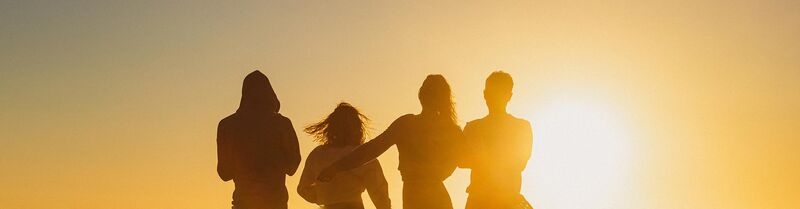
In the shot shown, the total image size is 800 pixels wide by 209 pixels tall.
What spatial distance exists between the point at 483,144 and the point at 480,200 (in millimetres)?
636

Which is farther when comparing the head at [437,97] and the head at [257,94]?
the head at [257,94]

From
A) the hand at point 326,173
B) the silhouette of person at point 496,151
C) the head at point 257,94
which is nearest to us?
the hand at point 326,173

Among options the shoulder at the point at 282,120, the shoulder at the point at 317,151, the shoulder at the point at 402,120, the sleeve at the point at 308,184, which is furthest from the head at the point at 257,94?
the shoulder at the point at 402,120

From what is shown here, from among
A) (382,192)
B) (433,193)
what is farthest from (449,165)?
(382,192)

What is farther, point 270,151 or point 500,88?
point 270,151

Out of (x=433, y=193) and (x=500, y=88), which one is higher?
(x=500, y=88)

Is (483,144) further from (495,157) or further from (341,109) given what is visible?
(341,109)

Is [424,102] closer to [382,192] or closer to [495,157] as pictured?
[495,157]

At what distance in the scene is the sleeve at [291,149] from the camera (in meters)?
14.5

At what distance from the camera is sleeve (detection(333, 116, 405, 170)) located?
40.4 ft

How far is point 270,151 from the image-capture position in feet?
47.3

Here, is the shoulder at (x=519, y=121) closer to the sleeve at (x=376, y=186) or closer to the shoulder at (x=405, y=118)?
the shoulder at (x=405, y=118)

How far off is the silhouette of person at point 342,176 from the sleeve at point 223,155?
119cm

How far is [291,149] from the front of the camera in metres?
14.5
